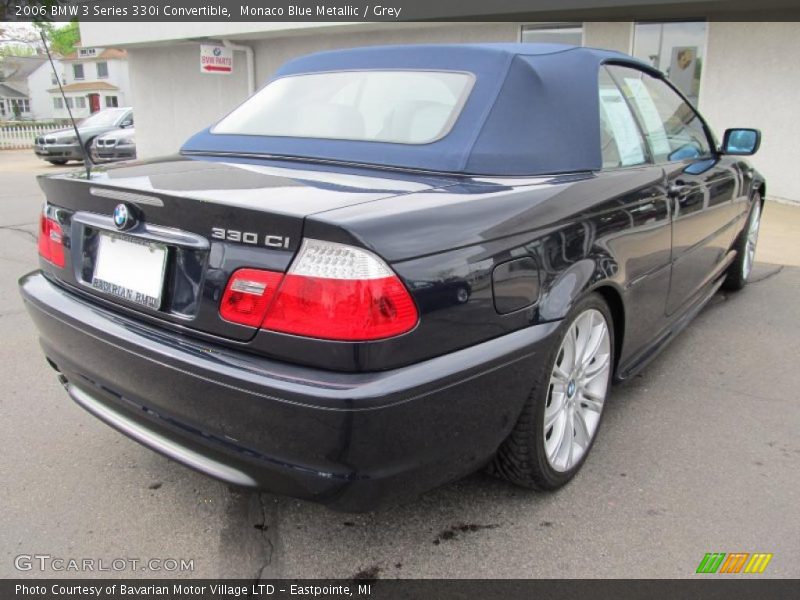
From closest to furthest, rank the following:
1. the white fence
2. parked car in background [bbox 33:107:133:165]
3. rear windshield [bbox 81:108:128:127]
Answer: rear windshield [bbox 81:108:128:127]
parked car in background [bbox 33:107:133:165]
the white fence

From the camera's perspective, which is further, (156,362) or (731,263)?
(731,263)

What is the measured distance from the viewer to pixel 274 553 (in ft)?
7.41

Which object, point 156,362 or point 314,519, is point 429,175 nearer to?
point 156,362

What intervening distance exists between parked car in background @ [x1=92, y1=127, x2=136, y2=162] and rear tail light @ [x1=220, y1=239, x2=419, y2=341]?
16.0m

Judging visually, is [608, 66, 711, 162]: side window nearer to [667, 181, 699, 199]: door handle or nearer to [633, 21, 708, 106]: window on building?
[667, 181, 699, 199]: door handle

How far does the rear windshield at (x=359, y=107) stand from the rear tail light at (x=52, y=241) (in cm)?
90

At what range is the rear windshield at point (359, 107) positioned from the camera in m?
2.66

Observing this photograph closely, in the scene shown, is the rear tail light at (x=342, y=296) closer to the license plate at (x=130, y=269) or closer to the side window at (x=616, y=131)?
the license plate at (x=130, y=269)

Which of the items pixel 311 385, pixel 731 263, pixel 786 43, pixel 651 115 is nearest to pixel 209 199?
pixel 311 385

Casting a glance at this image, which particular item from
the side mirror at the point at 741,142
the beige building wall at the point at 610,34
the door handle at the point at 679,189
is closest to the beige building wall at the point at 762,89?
the beige building wall at the point at 610,34

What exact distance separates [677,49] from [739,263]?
6.55 metres

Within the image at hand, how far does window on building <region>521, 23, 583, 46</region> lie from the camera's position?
37.0 feet

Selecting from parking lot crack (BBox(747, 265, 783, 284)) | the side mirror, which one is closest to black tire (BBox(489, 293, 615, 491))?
the side mirror

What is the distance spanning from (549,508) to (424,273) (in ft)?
3.84
